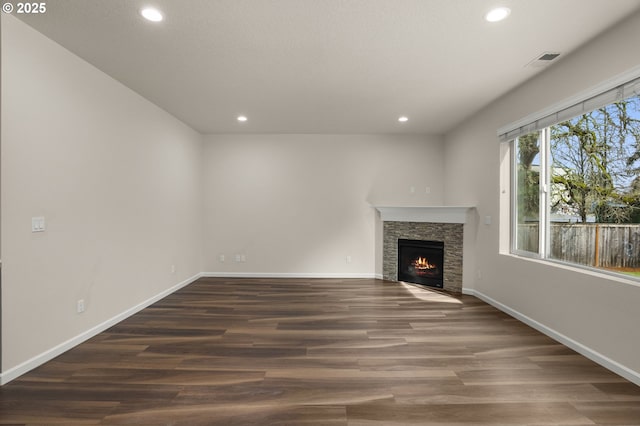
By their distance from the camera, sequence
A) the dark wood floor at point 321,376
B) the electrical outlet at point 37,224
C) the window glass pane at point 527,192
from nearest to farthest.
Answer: the dark wood floor at point 321,376, the electrical outlet at point 37,224, the window glass pane at point 527,192

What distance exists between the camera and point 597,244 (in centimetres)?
264

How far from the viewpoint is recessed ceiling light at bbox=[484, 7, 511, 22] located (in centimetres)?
208

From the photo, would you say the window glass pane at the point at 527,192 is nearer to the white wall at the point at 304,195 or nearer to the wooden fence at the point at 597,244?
the wooden fence at the point at 597,244

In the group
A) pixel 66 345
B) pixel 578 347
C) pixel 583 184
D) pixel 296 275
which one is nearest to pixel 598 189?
pixel 583 184

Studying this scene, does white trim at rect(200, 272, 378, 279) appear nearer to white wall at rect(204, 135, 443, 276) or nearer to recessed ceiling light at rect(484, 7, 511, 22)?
white wall at rect(204, 135, 443, 276)

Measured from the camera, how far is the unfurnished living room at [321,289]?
2053mm

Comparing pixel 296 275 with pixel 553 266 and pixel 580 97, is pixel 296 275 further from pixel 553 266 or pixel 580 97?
pixel 580 97

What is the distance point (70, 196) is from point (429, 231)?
4710mm

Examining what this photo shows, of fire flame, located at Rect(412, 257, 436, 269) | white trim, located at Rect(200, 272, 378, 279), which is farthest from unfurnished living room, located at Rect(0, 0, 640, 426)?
white trim, located at Rect(200, 272, 378, 279)

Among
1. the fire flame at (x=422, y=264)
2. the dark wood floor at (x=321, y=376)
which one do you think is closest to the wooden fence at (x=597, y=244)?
the dark wood floor at (x=321, y=376)

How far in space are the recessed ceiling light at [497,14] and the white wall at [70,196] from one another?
3439 mm

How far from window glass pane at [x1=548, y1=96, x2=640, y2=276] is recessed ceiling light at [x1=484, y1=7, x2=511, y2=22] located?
1.23 meters

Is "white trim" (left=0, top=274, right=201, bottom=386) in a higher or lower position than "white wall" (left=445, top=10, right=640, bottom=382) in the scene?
lower

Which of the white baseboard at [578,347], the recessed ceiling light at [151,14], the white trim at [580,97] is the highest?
the recessed ceiling light at [151,14]
